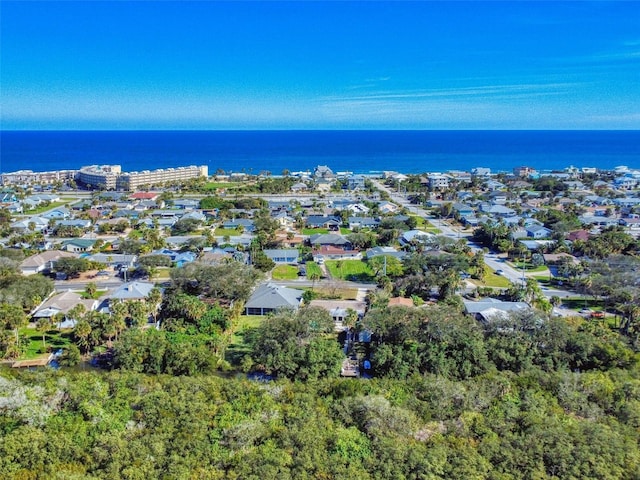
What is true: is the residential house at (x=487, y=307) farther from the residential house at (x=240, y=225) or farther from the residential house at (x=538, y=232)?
the residential house at (x=240, y=225)

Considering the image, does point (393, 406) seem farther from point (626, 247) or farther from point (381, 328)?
point (626, 247)

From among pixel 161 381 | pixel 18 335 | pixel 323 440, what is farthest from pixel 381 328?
pixel 18 335

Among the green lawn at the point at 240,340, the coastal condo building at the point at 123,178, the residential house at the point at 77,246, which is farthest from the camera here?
the coastal condo building at the point at 123,178

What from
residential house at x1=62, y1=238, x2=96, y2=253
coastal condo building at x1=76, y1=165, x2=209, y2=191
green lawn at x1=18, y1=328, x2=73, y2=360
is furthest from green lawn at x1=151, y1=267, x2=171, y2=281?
coastal condo building at x1=76, y1=165, x2=209, y2=191

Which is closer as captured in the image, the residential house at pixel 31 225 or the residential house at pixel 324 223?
the residential house at pixel 31 225

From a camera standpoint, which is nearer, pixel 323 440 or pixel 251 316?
pixel 323 440

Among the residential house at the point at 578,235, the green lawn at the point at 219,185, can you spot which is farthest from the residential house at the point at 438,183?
the residential house at the point at 578,235

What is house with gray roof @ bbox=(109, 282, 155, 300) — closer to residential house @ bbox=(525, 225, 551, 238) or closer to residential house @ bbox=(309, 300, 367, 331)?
residential house @ bbox=(309, 300, 367, 331)
